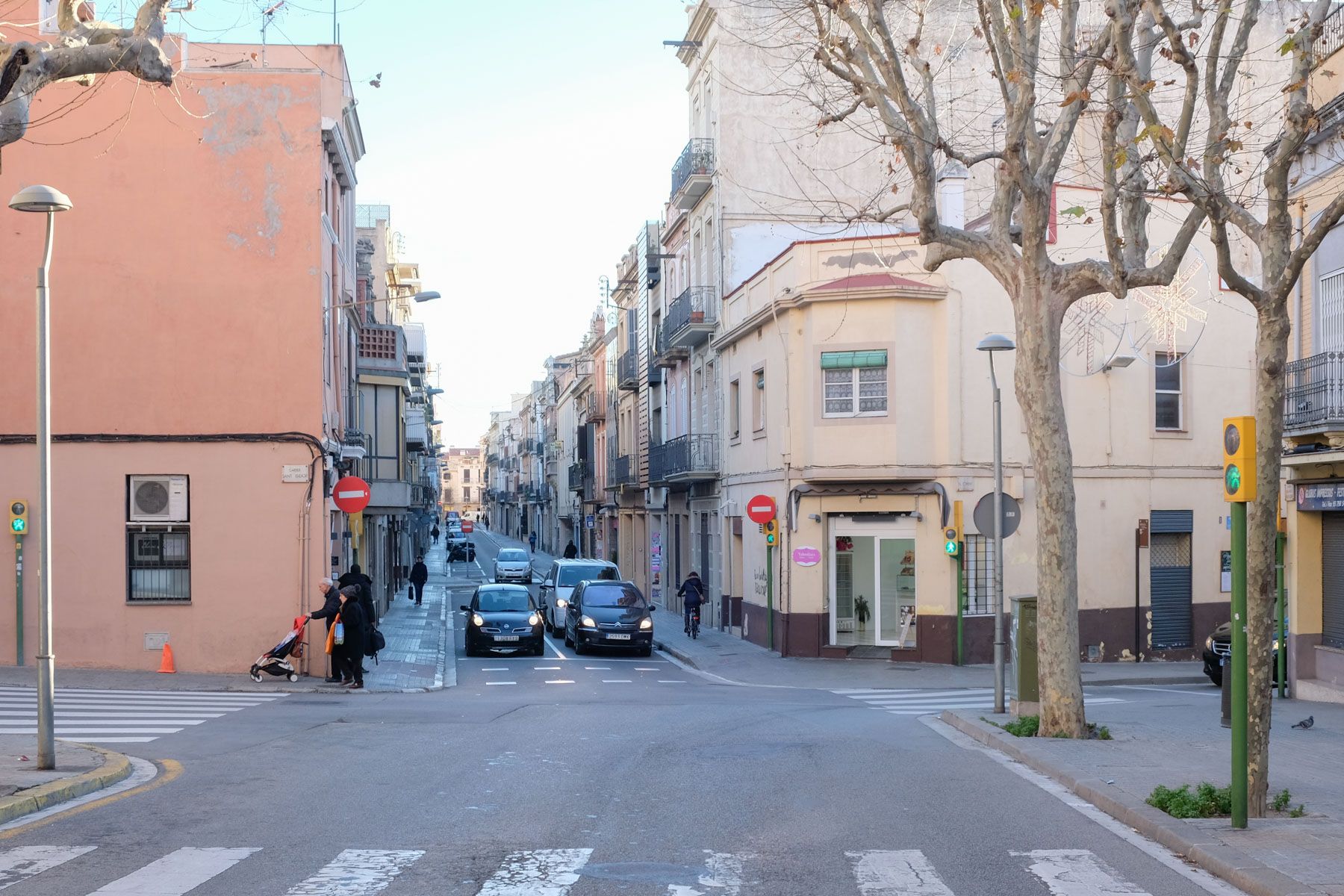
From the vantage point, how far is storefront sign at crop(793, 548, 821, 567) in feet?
94.5

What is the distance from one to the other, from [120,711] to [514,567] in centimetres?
3972

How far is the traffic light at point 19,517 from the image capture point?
2188cm

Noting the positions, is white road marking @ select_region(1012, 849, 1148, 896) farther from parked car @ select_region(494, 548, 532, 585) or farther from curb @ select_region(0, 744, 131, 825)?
parked car @ select_region(494, 548, 532, 585)

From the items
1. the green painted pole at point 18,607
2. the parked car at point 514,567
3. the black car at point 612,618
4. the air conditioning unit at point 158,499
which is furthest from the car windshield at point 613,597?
the parked car at point 514,567

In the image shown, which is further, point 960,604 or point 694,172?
point 694,172

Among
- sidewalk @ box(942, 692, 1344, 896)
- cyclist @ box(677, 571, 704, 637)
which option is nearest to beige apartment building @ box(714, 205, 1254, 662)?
cyclist @ box(677, 571, 704, 637)

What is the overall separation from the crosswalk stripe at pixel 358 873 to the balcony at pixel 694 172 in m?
30.1

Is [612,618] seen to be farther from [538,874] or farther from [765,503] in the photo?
[538,874]

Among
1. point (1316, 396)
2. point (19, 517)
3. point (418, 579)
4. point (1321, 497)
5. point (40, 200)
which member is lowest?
point (418, 579)

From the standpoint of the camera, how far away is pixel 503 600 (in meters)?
30.4

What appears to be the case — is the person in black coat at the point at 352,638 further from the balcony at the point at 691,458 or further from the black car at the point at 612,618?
the balcony at the point at 691,458

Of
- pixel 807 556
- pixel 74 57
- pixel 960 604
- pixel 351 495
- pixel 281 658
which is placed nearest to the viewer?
pixel 74 57

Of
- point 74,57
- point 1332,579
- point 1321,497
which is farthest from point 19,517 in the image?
point 1332,579

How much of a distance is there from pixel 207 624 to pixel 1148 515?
61.1ft
